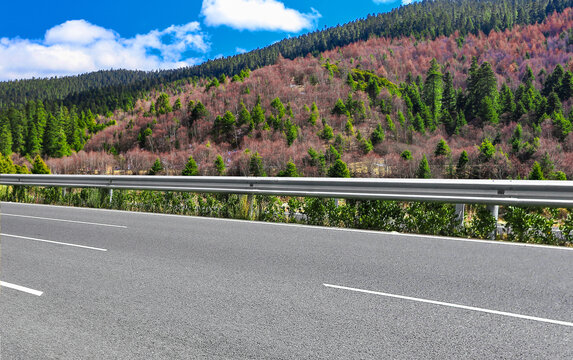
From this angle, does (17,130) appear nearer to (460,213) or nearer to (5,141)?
(5,141)

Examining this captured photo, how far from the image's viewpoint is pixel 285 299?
15.1 ft

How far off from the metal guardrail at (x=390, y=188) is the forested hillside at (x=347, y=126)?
2519 inches

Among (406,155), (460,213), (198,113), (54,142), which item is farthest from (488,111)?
(460,213)

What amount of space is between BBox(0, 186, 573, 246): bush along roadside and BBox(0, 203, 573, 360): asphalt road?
0.76 metres

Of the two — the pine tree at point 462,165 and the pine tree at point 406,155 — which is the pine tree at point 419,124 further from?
the pine tree at point 462,165

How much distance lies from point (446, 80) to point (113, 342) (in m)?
149

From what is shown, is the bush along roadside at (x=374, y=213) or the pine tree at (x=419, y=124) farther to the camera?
the pine tree at (x=419, y=124)

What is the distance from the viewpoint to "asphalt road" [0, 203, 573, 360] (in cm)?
349

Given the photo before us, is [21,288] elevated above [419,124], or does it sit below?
below

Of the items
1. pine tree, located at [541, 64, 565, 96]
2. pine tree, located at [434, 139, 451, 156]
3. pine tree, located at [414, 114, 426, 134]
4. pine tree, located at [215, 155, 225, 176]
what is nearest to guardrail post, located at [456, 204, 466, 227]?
pine tree, located at [215, 155, 225, 176]

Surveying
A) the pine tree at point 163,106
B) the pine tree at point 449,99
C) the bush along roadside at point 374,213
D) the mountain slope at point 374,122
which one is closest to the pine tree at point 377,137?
the mountain slope at point 374,122

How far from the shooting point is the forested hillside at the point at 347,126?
101188mm

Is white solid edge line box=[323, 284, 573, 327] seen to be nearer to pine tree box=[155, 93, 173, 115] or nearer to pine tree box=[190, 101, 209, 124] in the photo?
pine tree box=[190, 101, 209, 124]

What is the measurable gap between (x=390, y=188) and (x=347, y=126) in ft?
380
